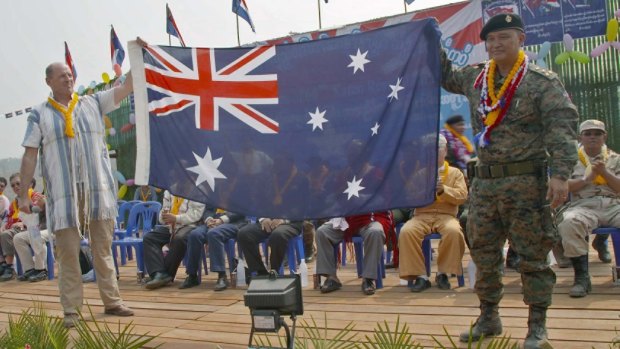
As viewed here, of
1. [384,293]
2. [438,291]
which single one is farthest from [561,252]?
[384,293]

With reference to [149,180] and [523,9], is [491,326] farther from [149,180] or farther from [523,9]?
[523,9]

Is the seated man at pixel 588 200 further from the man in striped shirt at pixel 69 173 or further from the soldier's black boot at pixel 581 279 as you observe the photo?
the man in striped shirt at pixel 69 173

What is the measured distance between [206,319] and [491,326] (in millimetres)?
2129

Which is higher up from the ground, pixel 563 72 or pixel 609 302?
pixel 563 72

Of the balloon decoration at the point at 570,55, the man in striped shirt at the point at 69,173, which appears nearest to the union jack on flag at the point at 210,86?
the man in striped shirt at the point at 69,173

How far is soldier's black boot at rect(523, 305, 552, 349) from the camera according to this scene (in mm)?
2955

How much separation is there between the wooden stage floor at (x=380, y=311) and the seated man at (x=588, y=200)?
271 mm

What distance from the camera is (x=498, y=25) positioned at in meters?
3.05

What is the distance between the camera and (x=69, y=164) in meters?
4.41

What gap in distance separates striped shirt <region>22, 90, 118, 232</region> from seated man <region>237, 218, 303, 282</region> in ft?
4.60

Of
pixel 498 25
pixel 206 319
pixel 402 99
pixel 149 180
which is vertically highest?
pixel 498 25

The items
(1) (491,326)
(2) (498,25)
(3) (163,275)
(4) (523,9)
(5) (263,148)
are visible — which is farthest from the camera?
(4) (523,9)

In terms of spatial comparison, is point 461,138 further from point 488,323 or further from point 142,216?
point 142,216

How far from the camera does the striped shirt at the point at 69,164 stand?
14.3ft
